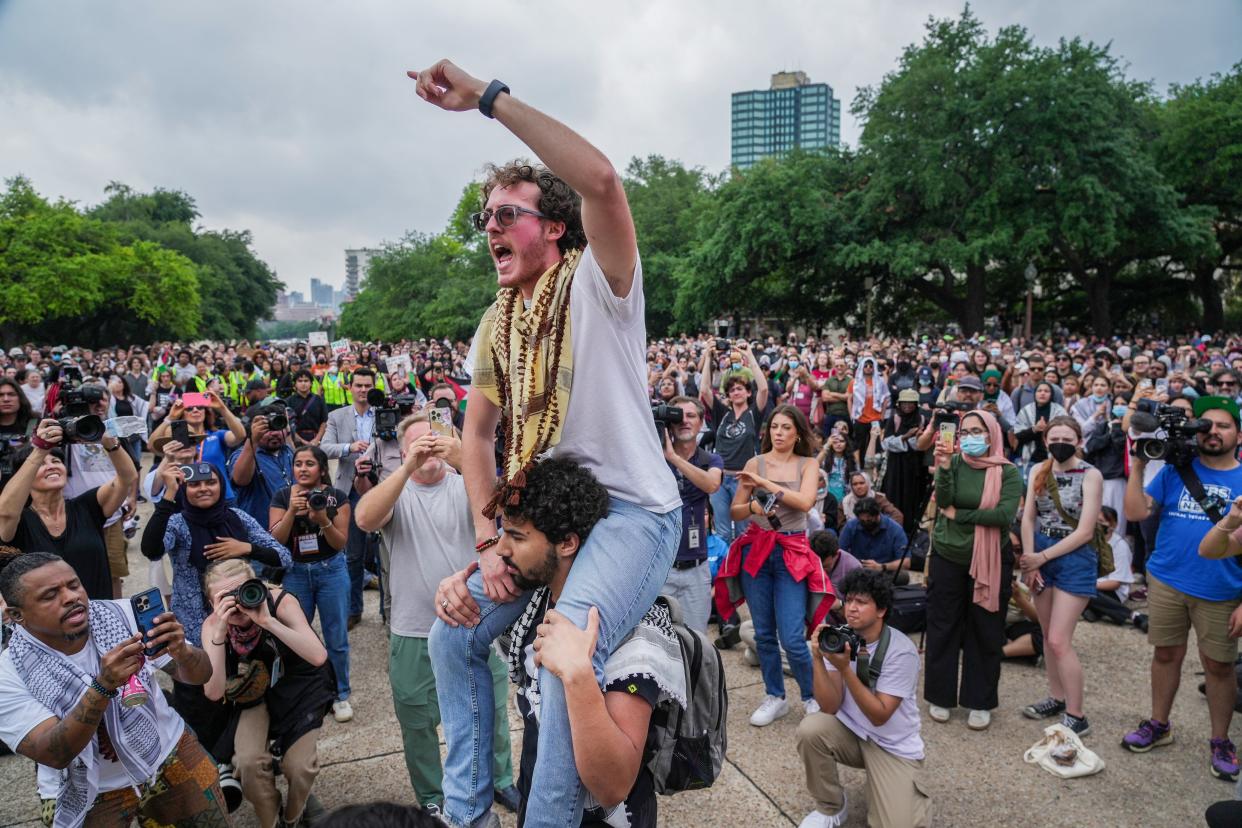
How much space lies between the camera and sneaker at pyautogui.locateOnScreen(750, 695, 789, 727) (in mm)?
4941

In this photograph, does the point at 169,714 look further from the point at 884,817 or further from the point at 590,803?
the point at 884,817

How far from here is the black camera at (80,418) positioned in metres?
4.35

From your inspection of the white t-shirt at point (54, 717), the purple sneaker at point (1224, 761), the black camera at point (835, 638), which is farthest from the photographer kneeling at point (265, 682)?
the purple sneaker at point (1224, 761)

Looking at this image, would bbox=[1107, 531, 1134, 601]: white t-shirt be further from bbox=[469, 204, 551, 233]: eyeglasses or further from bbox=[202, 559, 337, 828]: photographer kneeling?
bbox=[469, 204, 551, 233]: eyeglasses

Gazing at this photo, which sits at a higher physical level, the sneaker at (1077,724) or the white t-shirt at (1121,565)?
the white t-shirt at (1121,565)

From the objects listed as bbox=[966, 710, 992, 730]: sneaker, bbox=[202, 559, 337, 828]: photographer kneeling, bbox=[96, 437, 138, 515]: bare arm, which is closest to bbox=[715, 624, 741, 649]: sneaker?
bbox=[966, 710, 992, 730]: sneaker

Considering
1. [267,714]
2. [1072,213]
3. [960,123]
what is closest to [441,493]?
[267,714]

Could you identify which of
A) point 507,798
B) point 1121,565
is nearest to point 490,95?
point 507,798

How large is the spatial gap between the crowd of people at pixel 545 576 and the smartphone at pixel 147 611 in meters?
0.02

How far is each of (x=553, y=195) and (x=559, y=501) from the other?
34.5 inches

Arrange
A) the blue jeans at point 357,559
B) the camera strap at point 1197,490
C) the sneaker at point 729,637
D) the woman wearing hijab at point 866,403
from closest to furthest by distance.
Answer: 1. the camera strap at point 1197,490
2. the sneaker at point 729,637
3. the blue jeans at point 357,559
4. the woman wearing hijab at point 866,403

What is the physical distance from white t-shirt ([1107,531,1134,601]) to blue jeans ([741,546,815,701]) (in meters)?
3.58

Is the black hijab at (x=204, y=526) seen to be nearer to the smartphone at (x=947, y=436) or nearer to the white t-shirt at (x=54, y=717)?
the white t-shirt at (x=54, y=717)

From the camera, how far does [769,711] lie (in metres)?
4.98
